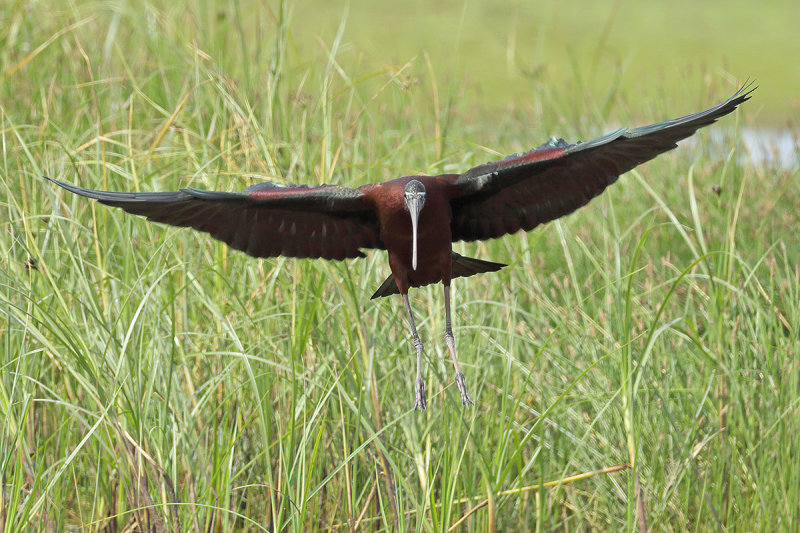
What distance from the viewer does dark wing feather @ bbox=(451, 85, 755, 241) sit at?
2.24 metres

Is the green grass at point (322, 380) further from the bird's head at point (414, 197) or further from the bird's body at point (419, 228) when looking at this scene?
the bird's head at point (414, 197)

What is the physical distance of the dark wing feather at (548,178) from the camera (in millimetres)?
2238

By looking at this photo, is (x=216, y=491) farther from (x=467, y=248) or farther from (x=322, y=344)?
(x=467, y=248)

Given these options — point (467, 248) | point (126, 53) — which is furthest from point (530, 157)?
point (126, 53)

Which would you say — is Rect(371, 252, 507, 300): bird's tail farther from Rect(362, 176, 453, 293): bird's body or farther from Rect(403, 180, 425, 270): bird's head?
Rect(403, 180, 425, 270): bird's head

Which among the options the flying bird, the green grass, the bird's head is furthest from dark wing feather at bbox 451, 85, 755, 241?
the green grass

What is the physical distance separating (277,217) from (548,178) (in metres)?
0.74

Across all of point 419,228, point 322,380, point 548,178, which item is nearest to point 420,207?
point 419,228

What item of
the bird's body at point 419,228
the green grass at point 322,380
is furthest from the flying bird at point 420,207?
the green grass at point 322,380

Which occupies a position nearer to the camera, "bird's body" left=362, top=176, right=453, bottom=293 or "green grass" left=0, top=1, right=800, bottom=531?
"bird's body" left=362, top=176, right=453, bottom=293

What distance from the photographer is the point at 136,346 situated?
8.94 feet

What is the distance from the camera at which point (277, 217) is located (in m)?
2.58

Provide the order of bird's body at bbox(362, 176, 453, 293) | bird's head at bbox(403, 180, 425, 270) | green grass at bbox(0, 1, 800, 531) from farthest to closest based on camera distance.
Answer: green grass at bbox(0, 1, 800, 531) < bird's body at bbox(362, 176, 453, 293) < bird's head at bbox(403, 180, 425, 270)

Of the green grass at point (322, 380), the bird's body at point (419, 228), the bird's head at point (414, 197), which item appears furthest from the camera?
the green grass at point (322, 380)
